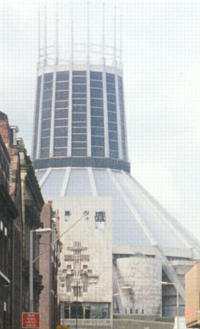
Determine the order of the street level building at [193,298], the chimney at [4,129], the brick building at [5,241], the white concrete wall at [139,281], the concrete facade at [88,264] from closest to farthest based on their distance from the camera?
the brick building at [5,241], the chimney at [4,129], the street level building at [193,298], the concrete facade at [88,264], the white concrete wall at [139,281]

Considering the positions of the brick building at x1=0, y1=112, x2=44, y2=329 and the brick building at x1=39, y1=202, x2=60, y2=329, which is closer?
the brick building at x1=0, y1=112, x2=44, y2=329

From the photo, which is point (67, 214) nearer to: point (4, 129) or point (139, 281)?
point (139, 281)

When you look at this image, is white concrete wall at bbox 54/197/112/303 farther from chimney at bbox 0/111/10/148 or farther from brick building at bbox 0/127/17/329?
brick building at bbox 0/127/17/329

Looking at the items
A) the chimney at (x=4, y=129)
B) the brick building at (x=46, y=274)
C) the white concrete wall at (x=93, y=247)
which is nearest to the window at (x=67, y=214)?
the white concrete wall at (x=93, y=247)

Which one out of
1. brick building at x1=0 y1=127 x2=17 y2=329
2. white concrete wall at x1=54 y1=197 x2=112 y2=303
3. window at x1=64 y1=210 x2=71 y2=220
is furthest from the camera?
window at x1=64 y1=210 x2=71 y2=220

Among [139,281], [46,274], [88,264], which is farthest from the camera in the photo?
[139,281]

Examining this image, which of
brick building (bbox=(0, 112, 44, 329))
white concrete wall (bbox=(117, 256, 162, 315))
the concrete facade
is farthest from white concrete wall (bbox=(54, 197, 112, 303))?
brick building (bbox=(0, 112, 44, 329))

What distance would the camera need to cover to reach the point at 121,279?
200 m

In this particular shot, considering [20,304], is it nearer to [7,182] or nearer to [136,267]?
[7,182]

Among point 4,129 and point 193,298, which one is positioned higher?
point 4,129

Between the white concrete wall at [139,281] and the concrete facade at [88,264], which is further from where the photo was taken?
the white concrete wall at [139,281]

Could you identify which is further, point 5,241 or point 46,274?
point 46,274

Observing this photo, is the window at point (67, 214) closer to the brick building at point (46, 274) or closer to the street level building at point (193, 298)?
the street level building at point (193, 298)

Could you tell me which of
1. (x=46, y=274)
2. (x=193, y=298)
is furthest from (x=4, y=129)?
(x=193, y=298)
